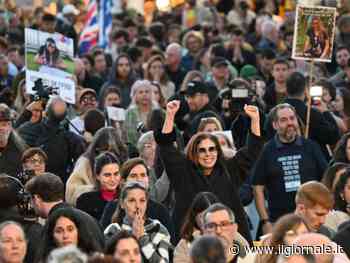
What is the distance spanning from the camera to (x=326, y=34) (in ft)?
56.7

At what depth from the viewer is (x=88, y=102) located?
18625 mm

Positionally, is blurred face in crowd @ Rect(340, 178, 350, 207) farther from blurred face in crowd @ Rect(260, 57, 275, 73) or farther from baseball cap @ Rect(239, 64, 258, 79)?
blurred face in crowd @ Rect(260, 57, 275, 73)

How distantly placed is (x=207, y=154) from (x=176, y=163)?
26cm

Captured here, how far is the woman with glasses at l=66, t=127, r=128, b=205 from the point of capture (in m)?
14.4

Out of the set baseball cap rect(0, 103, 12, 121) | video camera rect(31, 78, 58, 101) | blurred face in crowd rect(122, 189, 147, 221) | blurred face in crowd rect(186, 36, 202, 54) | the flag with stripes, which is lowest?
blurred face in crowd rect(122, 189, 147, 221)

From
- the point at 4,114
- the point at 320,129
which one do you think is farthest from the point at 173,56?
the point at 4,114

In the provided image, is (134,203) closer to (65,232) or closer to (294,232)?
(65,232)

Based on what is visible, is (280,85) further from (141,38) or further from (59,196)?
(59,196)

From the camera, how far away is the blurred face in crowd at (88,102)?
18.6 m

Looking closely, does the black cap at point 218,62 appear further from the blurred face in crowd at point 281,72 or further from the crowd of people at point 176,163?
the blurred face in crowd at point 281,72

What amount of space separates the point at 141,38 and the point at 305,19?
8045 millimetres

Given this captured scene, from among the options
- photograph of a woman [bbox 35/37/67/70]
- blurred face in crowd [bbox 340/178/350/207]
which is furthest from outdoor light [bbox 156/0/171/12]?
blurred face in crowd [bbox 340/178/350/207]

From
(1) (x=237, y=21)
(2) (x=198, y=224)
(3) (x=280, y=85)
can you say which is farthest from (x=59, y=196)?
(1) (x=237, y=21)

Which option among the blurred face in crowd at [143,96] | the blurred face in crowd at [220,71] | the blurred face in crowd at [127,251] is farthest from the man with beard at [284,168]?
the blurred face in crowd at [220,71]
